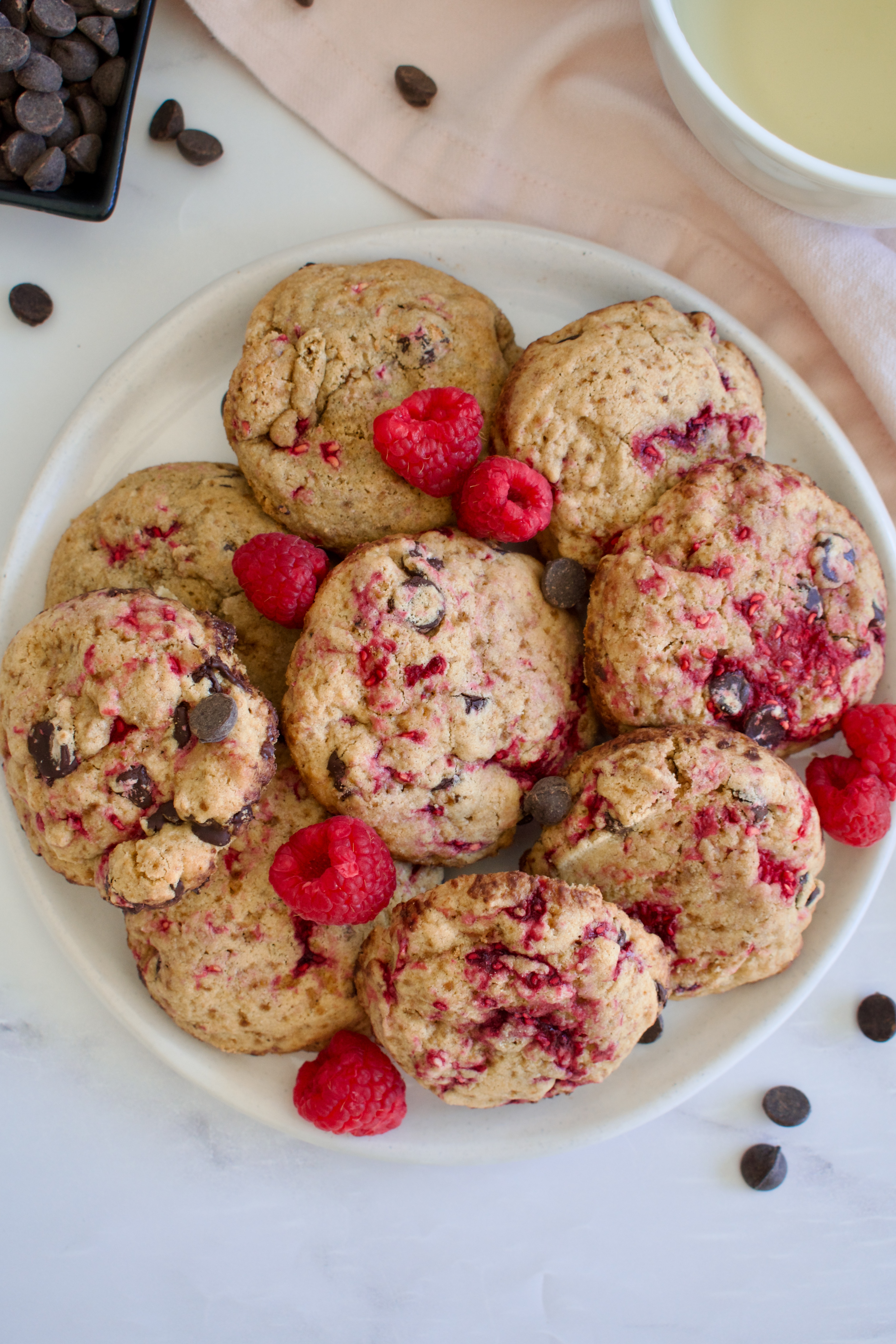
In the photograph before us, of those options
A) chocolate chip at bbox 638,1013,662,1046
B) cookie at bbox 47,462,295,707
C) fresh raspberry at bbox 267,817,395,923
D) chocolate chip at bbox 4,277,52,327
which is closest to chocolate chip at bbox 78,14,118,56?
chocolate chip at bbox 4,277,52,327

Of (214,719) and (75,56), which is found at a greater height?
(75,56)

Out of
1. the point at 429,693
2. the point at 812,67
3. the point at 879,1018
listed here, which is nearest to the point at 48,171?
the point at 429,693

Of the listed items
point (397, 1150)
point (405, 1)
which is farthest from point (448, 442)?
point (397, 1150)

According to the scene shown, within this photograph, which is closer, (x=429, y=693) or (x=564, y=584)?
(x=429, y=693)

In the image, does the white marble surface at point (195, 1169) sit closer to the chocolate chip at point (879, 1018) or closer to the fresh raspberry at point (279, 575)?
the chocolate chip at point (879, 1018)

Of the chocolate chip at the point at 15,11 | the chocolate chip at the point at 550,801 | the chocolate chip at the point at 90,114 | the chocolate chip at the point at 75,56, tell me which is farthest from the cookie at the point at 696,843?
the chocolate chip at the point at 15,11

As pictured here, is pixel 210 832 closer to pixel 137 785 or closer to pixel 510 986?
pixel 137 785

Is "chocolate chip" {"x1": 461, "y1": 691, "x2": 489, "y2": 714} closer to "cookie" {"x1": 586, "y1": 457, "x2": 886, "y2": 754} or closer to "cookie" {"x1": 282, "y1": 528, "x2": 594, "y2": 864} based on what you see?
"cookie" {"x1": 282, "y1": 528, "x2": 594, "y2": 864}
